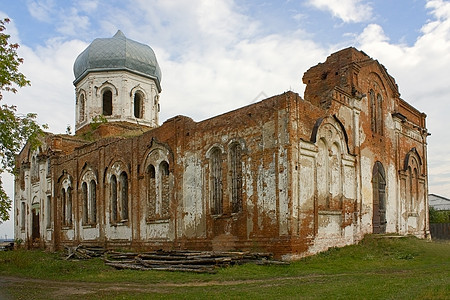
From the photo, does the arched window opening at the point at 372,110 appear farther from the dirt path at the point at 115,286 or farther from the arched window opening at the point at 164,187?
the dirt path at the point at 115,286

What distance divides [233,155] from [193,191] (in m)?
2.42

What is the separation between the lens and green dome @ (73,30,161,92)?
98.3 feet

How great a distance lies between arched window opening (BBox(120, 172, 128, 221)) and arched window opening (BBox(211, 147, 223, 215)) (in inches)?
262

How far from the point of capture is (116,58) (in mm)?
29969

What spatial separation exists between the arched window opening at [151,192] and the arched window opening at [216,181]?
4.05 meters

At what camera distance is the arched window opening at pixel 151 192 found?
838 inches

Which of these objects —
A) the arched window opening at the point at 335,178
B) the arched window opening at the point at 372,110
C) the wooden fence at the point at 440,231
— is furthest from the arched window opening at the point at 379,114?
the wooden fence at the point at 440,231

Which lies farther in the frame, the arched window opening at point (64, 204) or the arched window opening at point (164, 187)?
the arched window opening at point (64, 204)

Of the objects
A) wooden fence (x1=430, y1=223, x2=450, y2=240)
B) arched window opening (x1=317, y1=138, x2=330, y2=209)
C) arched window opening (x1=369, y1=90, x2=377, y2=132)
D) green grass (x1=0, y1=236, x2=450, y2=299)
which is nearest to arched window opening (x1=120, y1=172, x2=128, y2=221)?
green grass (x1=0, y1=236, x2=450, y2=299)

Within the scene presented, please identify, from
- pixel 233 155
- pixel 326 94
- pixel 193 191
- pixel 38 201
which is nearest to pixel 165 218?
pixel 193 191

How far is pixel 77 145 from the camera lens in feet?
97.4

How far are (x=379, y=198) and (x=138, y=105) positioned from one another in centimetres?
1676

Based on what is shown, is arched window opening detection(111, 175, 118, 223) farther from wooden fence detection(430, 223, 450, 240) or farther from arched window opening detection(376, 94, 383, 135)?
wooden fence detection(430, 223, 450, 240)

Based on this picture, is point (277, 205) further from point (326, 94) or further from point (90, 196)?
point (90, 196)
